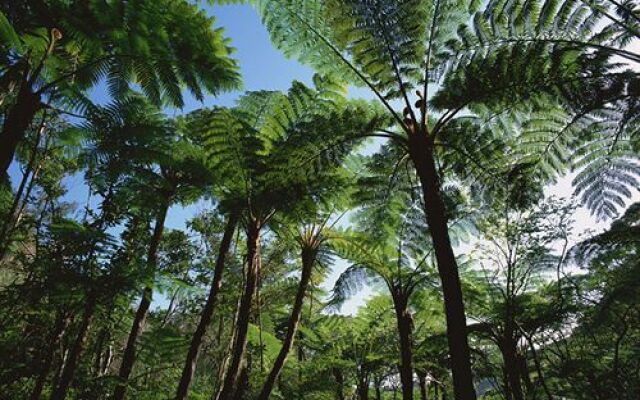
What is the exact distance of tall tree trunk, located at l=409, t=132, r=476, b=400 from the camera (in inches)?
95.1

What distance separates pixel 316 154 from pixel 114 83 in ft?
6.65

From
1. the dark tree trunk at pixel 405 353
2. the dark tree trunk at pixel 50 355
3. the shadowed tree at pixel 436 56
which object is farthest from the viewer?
the dark tree trunk at pixel 405 353

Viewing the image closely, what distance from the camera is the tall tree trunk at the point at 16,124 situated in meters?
2.06

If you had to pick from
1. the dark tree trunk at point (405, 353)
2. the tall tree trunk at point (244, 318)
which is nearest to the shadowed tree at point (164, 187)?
the tall tree trunk at point (244, 318)

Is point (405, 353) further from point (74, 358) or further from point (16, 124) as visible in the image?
point (16, 124)

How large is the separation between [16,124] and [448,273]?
2805mm

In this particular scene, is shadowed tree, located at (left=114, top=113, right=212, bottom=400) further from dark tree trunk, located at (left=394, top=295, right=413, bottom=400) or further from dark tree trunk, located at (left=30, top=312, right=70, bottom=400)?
dark tree trunk, located at (left=394, top=295, right=413, bottom=400)

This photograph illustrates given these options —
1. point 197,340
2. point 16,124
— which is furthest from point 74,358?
point 16,124

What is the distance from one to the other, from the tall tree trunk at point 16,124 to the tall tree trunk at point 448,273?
8.63 feet

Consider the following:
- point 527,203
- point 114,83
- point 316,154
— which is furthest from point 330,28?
point 527,203

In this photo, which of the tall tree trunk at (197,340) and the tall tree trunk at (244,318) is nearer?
the tall tree trunk at (244,318)

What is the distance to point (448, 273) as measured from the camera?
268cm

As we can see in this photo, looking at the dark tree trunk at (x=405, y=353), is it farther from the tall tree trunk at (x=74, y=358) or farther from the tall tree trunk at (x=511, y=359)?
the tall tree trunk at (x=74, y=358)

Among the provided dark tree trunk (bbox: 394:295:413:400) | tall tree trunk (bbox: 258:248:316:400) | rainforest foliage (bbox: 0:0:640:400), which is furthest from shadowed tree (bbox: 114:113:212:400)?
dark tree trunk (bbox: 394:295:413:400)
